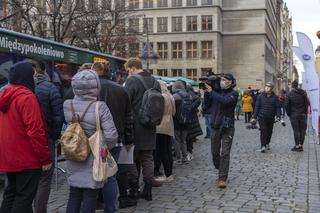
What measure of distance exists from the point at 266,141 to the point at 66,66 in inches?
228

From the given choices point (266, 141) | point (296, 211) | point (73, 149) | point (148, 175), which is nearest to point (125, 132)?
point (148, 175)

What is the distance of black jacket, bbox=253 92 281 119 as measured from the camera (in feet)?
44.0

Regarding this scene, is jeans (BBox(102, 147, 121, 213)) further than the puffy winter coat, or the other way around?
the puffy winter coat

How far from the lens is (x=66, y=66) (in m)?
10.5

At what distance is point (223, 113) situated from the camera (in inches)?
329

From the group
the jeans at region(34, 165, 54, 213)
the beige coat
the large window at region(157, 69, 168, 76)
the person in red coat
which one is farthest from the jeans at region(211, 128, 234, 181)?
the large window at region(157, 69, 168, 76)

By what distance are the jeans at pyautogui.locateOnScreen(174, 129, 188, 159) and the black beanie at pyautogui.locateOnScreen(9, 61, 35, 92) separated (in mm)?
6385

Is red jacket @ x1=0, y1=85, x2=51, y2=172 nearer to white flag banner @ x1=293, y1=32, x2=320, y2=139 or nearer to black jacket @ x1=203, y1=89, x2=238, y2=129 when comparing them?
black jacket @ x1=203, y1=89, x2=238, y2=129

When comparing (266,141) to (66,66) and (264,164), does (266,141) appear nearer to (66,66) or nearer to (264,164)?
(264,164)

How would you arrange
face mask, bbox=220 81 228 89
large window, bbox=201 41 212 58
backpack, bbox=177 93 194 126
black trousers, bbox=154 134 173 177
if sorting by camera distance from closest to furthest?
black trousers, bbox=154 134 173 177 < face mask, bbox=220 81 228 89 < backpack, bbox=177 93 194 126 < large window, bbox=201 41 212 58

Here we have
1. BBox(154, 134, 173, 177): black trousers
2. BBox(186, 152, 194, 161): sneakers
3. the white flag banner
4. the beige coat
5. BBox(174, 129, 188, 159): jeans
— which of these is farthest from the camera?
the white flag banner

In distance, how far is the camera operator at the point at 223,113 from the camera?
8.27 m

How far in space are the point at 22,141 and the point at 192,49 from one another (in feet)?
250

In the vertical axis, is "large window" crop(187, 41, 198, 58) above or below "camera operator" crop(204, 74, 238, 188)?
above
